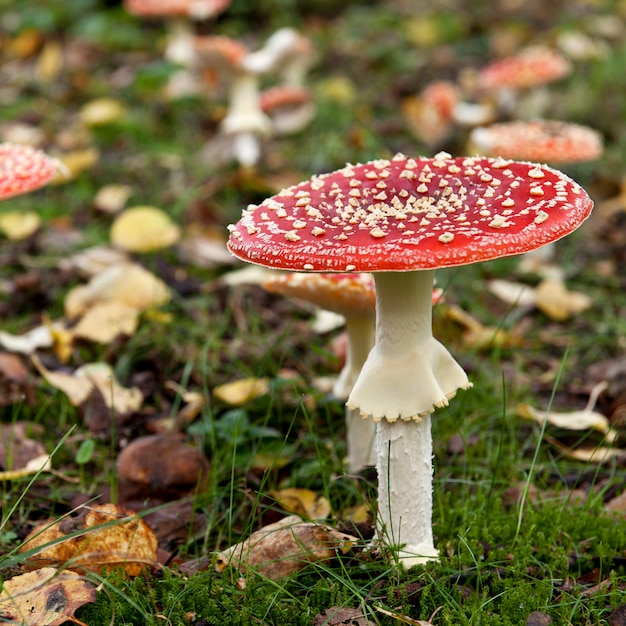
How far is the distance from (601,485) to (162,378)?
1.87m

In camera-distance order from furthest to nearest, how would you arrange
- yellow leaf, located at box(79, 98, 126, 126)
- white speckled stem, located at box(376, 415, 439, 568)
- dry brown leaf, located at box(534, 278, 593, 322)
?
yellow leaf, located at box(79, 98, 126, 126) → dry brown leaf, located at box(534, 278, 593, 322) → white speckled stem, located at box(376, 415, 439, 568)

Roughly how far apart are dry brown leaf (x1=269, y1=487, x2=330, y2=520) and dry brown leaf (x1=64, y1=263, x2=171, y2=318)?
1.57 metres

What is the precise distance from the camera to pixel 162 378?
12.0 ft

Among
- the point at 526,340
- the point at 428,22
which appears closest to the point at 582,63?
the point at 428,22

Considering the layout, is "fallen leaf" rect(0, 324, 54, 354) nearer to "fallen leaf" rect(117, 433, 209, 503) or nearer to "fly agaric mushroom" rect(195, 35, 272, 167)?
"fallen leaf" rect(117, 433, 209, 503)

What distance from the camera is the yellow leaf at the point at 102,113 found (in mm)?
6328

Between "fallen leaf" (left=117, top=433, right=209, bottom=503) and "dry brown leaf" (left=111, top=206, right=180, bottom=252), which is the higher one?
"fallen leaf" (left=117, top=433, right=209, bottom=503)

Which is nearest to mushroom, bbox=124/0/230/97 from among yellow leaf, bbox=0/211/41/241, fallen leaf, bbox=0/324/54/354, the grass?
the grass

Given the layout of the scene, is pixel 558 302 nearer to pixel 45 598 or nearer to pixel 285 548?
pixel 285 548

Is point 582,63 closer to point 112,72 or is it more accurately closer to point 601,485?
point 112,72

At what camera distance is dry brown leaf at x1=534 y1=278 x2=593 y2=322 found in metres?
4.38

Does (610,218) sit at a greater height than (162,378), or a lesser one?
lesser

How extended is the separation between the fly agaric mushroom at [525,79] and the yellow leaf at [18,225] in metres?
3.57

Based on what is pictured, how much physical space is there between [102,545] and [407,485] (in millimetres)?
920
